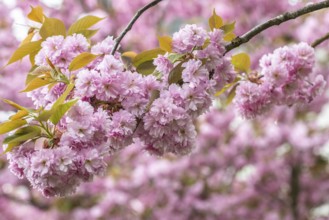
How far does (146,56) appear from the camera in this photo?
150cm

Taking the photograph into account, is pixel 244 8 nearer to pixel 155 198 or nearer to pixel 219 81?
pixel 155 198

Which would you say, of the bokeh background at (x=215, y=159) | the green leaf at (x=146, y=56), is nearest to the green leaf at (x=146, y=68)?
the green leaf at (x=146, y=56)

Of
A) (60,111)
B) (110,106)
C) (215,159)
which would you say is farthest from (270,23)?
(215,159)

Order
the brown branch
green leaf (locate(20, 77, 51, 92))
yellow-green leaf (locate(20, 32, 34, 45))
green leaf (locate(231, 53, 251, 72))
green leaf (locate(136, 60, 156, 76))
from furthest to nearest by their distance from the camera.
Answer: the brown branch, green leaf (locate(231, 53, 251, 72)), yellow-green leaf (locate(20, 32, 34, 45)), green leaf (locate(136, 60, 156, 76)), green leaf (locate(20, 77, 51, 92))

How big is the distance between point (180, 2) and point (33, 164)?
5.68 meters

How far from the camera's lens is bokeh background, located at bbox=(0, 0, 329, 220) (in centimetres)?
578

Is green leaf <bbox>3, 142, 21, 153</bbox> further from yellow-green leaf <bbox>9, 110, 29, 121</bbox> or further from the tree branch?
the tree branch

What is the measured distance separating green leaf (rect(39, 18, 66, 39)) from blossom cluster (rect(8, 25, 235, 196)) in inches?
2.3

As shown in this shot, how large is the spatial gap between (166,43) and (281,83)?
47 cm

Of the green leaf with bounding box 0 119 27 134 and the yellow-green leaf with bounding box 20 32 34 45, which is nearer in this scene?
the green leaf with bounding box 0 119 27 134

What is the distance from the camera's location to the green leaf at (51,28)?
1490 mm

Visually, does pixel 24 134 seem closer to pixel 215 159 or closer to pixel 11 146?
pixel 11 146

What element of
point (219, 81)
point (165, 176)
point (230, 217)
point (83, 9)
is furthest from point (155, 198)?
point (219, 81)

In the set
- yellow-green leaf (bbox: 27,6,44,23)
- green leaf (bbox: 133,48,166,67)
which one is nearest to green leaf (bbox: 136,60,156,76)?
green leaf (bbox: 133,48,166,67)
